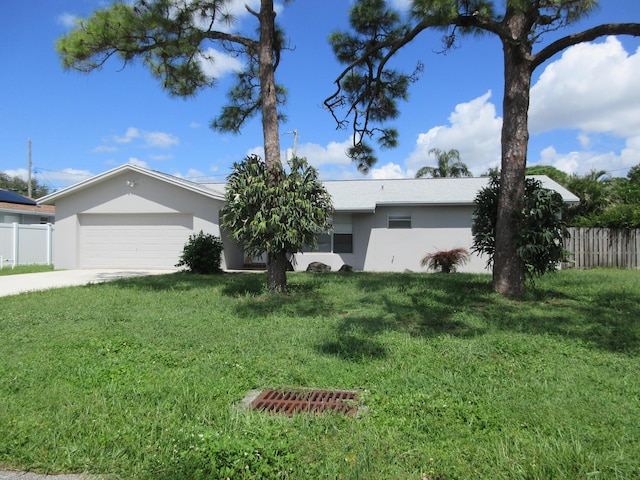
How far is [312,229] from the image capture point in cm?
897

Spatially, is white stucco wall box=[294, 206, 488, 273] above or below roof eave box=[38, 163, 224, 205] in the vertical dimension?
below

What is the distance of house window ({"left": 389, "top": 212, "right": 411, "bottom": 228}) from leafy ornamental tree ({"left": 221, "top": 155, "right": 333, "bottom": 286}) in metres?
8.11

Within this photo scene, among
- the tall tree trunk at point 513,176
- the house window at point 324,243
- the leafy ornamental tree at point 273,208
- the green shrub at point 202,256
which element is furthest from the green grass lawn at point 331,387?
the house window at point 324,243

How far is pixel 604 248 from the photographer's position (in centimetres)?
1641

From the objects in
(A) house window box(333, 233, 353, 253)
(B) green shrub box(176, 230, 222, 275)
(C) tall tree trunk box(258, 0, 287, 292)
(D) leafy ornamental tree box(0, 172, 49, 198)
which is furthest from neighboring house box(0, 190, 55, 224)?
(D) leafy ornamental tree box(0, 172, 49, 198)

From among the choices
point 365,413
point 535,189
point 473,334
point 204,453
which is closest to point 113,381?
point 204,453

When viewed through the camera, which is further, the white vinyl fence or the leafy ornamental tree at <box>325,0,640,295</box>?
→ the white vinyl fence

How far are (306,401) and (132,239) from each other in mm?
15035

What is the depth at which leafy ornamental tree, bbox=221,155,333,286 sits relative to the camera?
28.5 ft

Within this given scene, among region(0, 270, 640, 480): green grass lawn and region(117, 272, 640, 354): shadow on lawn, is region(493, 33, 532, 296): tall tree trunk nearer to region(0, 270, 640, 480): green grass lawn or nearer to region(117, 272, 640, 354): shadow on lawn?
region(117, 272, 640, 354): shadow on lawn

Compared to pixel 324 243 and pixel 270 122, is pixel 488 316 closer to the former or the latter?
pixel 270 122

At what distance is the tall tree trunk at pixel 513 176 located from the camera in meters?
8.57

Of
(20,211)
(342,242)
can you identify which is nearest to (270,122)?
(342,242)

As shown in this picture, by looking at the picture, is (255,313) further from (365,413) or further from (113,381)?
(365,413)
